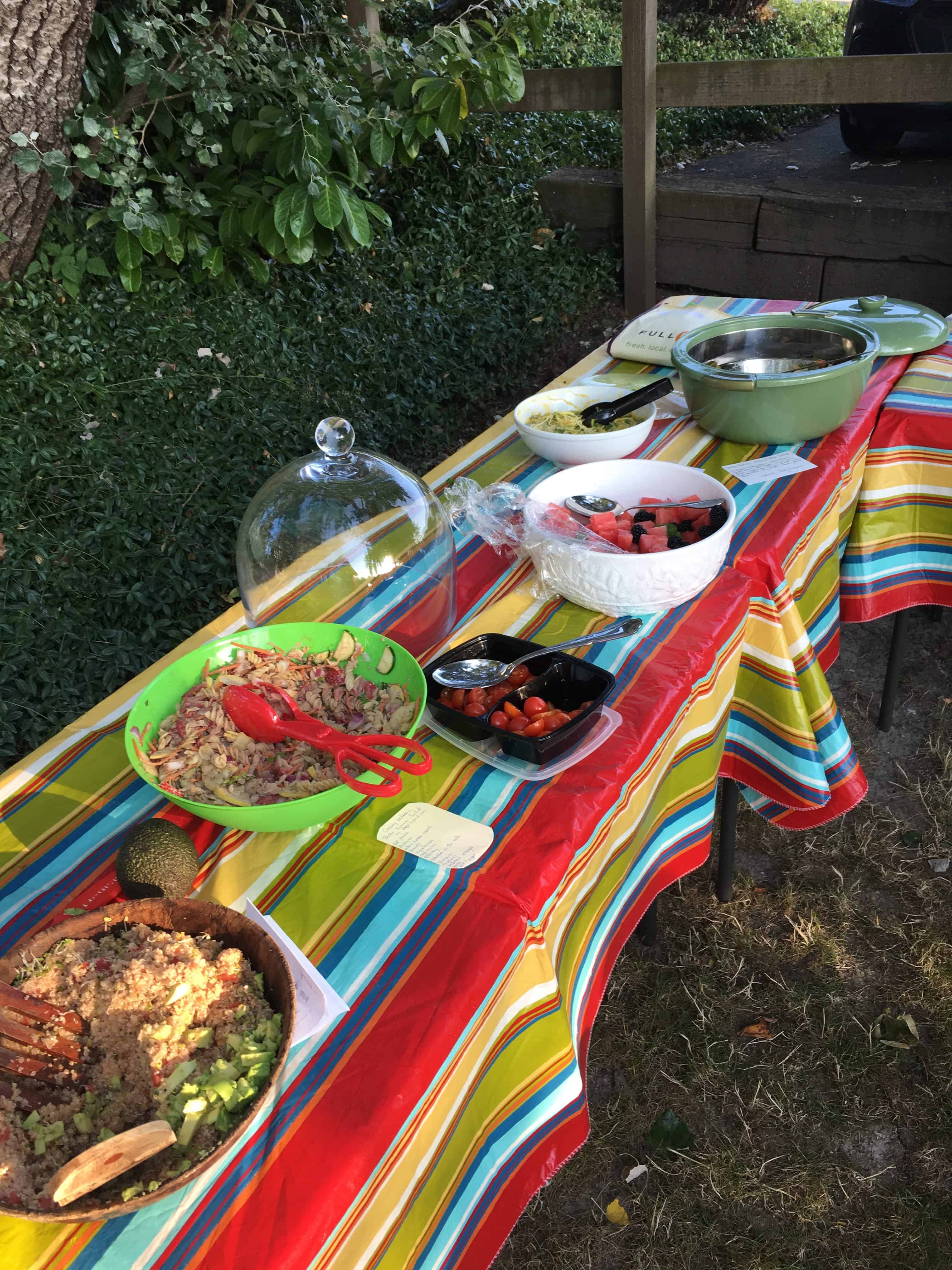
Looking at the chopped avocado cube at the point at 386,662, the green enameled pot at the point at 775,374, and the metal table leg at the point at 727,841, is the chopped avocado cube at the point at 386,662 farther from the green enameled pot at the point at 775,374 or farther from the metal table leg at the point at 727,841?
the green enameled pot at the point at 775,374

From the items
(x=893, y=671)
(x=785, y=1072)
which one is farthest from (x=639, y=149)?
(x=785, y=1072)

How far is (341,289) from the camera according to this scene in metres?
4.61

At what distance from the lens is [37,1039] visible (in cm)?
77

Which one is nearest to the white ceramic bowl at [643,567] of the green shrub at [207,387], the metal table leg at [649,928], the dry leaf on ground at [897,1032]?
the metal table leg at [649,928]

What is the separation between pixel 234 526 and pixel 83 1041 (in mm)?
2850

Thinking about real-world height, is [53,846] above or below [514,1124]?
above

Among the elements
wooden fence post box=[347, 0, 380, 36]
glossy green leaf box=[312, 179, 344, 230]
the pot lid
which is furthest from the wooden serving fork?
wooden fence post box=[347, 0, 380, 36]

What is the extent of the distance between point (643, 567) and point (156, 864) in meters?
0.84

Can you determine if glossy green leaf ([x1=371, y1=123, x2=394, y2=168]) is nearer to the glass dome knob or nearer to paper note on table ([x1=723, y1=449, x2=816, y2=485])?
paper note on table ([x1=723, y1=449, x2=816, y2=485])

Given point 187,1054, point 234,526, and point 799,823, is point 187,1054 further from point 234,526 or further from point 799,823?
point 234,526

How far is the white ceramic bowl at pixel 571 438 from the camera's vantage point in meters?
1.91

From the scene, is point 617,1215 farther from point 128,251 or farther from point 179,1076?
point 128,251

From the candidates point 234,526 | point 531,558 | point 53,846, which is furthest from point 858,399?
point 234,526

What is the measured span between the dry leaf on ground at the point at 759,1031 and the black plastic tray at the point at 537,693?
3.53 ft
